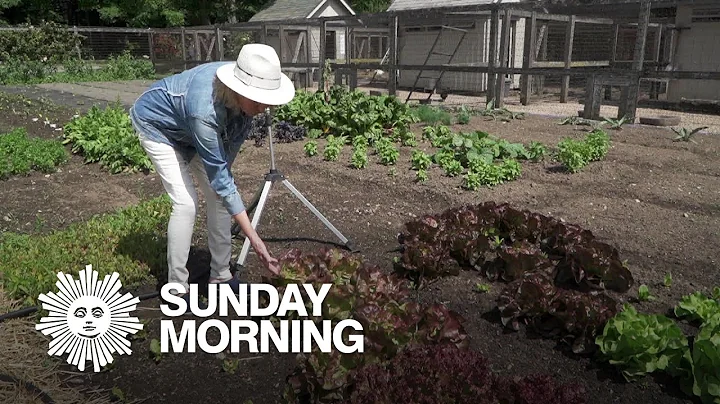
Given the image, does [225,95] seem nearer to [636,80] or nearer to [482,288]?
[482,288]

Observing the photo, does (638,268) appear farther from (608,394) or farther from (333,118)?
(333,118)

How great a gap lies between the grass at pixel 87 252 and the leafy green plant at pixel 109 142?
7.26 ft

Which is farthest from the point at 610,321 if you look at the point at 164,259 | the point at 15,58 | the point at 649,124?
the point at 15,58

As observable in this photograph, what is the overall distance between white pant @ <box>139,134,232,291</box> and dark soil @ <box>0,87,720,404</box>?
0.43m

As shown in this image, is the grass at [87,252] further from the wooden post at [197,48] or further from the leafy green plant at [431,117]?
→ the wooden post at [197,48]

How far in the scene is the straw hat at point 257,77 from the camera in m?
3.04

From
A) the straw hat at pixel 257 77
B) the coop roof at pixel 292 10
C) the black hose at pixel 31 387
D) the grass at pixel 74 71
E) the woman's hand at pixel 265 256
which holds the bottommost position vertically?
the grass at pixel 74 71

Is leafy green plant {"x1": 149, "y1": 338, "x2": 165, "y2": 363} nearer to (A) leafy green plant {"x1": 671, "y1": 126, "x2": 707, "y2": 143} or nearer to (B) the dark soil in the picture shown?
(B) the dark soil

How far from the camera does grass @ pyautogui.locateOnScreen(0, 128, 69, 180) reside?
23.9ft

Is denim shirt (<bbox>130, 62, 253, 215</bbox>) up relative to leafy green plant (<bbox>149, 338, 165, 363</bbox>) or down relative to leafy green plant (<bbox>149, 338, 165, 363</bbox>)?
up

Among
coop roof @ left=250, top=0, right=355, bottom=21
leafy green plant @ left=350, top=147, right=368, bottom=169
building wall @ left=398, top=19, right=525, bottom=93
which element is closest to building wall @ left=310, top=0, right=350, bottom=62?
coop roof @ left=250, top=0, right=355, bottom=21

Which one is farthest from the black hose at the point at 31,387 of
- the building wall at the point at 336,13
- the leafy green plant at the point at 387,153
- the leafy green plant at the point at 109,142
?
the building wall at the point at 336,13

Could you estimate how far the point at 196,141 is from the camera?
10.5 feet

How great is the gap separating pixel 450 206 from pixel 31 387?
12.9 ft
